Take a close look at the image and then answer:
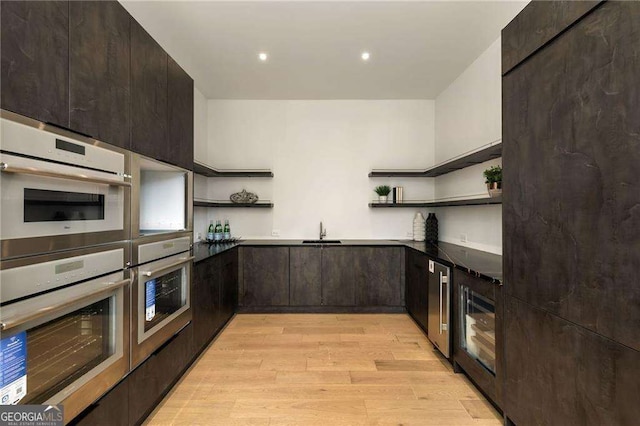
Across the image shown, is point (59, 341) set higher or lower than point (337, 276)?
→ higher

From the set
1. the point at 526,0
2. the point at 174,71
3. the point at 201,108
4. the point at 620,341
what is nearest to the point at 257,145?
the point at 201,108

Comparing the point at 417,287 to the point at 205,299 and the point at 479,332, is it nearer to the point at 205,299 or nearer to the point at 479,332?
the point at 479,332

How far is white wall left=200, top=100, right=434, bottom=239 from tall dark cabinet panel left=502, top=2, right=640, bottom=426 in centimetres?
273

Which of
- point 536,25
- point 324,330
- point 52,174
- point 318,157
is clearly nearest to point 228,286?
point 324,330

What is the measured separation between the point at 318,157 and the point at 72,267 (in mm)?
3440

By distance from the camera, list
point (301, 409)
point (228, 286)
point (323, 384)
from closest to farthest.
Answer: point (301, 409) < point (323, 384) < point (228, 286)

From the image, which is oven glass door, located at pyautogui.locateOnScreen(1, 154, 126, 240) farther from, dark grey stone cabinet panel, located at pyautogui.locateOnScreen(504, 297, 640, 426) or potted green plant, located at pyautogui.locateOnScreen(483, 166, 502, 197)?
potted green plant, located at pyautogui.locateOnScreen(483, 166, 502, 197)

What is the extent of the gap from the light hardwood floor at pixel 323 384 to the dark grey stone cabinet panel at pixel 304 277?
54 centimetres

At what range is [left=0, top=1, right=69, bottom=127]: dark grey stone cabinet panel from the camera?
1.04 meters

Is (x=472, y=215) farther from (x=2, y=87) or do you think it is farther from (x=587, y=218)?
(x=2, y=87)

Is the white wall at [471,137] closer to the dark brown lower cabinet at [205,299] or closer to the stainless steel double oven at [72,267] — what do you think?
the dark brown lower cabinet at [205,299]

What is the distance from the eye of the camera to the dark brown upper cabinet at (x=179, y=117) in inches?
85.6

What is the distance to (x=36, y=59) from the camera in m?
1.13

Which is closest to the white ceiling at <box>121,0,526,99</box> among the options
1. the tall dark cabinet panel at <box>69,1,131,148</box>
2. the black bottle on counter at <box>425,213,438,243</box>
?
the tall dark cabinet panel at <box>69,1,131,148</box>
